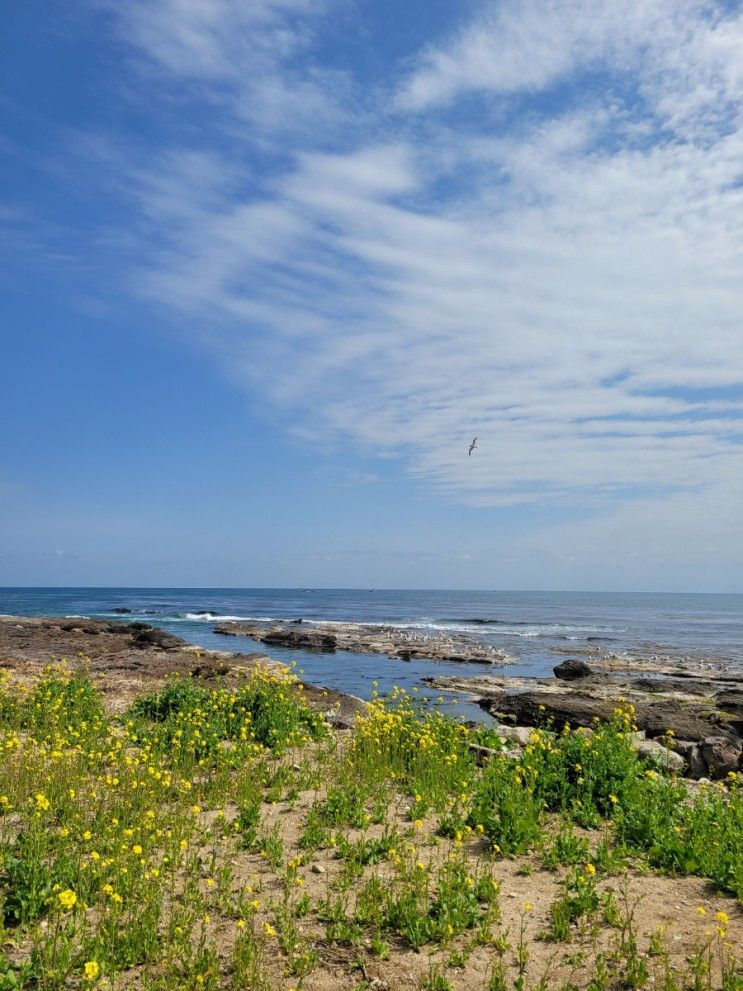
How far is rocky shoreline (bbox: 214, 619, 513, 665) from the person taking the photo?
40531mm

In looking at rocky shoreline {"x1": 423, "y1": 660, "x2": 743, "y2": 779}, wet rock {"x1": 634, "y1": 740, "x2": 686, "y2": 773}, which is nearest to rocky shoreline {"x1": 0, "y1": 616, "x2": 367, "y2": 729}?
rocky shoreline {"x1": 423, "y1": 660, "x2": 743, "y2": 779}

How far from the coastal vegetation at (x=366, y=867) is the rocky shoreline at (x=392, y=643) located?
30.0 m

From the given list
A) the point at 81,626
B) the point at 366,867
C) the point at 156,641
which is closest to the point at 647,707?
the point at 366,867

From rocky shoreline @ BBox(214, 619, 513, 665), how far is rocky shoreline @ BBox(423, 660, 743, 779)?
787 cm

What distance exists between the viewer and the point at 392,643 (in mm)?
47250

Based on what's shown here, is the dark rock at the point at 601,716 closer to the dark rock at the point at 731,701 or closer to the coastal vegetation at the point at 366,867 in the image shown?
the dark rock at the point at 731,701

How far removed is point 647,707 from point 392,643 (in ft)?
87.1

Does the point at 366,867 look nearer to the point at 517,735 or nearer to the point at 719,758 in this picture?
the point at 517,735

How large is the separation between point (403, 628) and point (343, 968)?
58.5 metres

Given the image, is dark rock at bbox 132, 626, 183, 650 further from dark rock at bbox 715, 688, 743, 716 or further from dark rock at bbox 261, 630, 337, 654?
dark rock at bbox 715, 688, 743, 716

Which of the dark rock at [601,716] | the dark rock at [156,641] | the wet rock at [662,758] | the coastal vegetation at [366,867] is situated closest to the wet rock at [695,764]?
the wet rock at [662,758]

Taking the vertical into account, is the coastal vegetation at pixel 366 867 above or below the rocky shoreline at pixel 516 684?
above

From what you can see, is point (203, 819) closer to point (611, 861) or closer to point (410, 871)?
point (410, 871)

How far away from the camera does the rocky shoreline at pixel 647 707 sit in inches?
485
